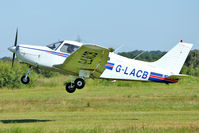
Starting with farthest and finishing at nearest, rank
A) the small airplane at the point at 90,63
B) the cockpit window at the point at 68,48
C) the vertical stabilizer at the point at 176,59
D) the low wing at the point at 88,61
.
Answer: the vertical stabilizer at the point at 176,59
the cockpit window at the point at 68,48
the small airplane at the point at 90,63
the low wing at the point at 88,61

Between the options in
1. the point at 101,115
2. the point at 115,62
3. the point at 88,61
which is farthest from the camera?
the point at 101,115

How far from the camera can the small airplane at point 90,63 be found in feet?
66.1

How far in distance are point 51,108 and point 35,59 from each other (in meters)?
13.3

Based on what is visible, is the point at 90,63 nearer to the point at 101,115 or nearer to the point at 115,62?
the point at 115,62

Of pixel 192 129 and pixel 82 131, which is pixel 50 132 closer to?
pixel 82 131

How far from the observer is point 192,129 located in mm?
19984

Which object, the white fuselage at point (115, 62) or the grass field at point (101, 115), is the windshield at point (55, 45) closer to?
the white fuselage at point (115, 62)

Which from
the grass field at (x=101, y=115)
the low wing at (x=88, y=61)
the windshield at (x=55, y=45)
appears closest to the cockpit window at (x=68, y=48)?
the windshield at (x=55, y=45)

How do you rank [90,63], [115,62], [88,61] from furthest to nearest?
[115,62]
[90,63]
[88,61]

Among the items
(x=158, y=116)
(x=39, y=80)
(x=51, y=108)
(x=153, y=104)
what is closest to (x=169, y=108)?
(x=153, y=104)

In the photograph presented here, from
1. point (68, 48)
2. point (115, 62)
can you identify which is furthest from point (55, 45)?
point (115, 62)

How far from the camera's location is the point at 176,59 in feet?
74.1

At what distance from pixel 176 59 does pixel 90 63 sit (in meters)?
4.97

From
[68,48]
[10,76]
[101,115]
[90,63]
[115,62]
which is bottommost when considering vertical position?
[101,115]
